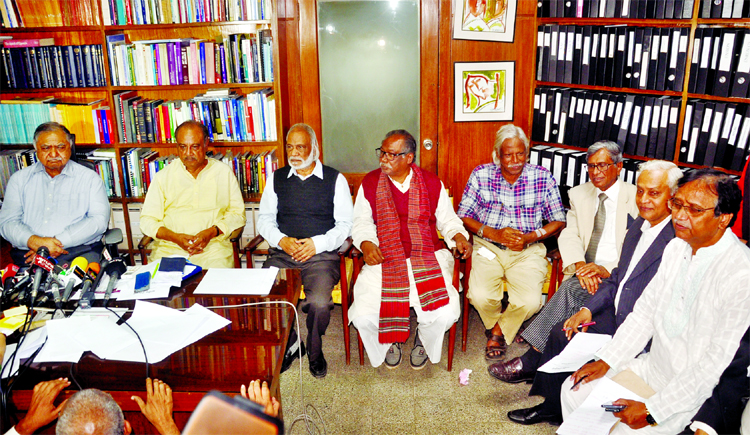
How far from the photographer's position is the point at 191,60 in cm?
377

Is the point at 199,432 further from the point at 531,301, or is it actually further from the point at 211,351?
the point at 531,301

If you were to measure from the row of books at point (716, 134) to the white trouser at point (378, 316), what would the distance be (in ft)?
5.14

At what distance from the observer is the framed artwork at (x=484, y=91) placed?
3871 millimetres

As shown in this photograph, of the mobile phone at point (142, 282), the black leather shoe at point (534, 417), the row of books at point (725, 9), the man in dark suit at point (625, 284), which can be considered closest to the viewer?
the mobile phone at point (142, 282)

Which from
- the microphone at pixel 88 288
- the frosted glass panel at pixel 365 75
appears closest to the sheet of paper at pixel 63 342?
the microphone at pixel 88 288

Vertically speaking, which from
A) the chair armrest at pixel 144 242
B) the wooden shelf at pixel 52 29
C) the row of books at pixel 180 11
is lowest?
the chair armrest at pixel 144 242

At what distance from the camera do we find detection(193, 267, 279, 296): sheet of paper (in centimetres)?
230

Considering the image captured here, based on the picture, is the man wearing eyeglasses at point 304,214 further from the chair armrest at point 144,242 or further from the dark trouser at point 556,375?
the dark trouser at point 556,375

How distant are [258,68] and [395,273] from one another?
68.0 inches

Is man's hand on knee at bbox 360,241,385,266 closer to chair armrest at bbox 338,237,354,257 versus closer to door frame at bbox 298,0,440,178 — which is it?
chair armrest at bbox 338,237,354,257

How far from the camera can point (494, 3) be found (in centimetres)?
374

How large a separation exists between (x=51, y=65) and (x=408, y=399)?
326cm

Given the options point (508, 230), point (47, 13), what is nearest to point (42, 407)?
point (508, 230)

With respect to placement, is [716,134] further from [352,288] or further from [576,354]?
[352,288]
